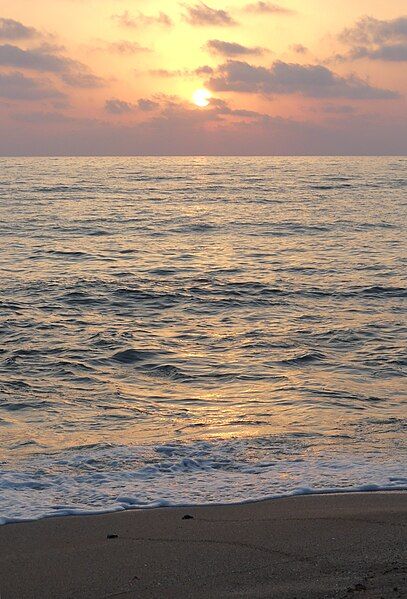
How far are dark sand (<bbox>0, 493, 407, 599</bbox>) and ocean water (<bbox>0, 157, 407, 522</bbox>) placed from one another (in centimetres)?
42

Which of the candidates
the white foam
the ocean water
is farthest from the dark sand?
the ocean water

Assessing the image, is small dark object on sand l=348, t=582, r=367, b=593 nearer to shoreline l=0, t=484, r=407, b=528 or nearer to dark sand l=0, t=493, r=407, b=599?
dark sand l=0, t=493, r=407, b=599

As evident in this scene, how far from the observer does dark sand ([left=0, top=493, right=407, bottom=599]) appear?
4531 mm

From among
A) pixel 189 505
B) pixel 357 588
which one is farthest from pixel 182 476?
pixel 357 588

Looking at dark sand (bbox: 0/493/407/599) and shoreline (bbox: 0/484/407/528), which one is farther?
shoreline (bbox: 0/484/407/528)

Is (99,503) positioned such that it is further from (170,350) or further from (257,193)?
(257,193)

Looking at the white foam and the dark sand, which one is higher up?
the dark sand

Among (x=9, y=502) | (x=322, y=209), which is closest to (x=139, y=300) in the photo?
(x=9, y=502)

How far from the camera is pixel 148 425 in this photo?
8859 mm

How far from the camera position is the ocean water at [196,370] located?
275 inches

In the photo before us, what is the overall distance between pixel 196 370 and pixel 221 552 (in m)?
6.72

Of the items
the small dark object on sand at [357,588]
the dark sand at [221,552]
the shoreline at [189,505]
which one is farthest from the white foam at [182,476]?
the small dark object on sand at [357,588]

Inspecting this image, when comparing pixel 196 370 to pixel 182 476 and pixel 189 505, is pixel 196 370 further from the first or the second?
pixel 189 505

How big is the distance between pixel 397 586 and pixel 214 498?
2.33m
